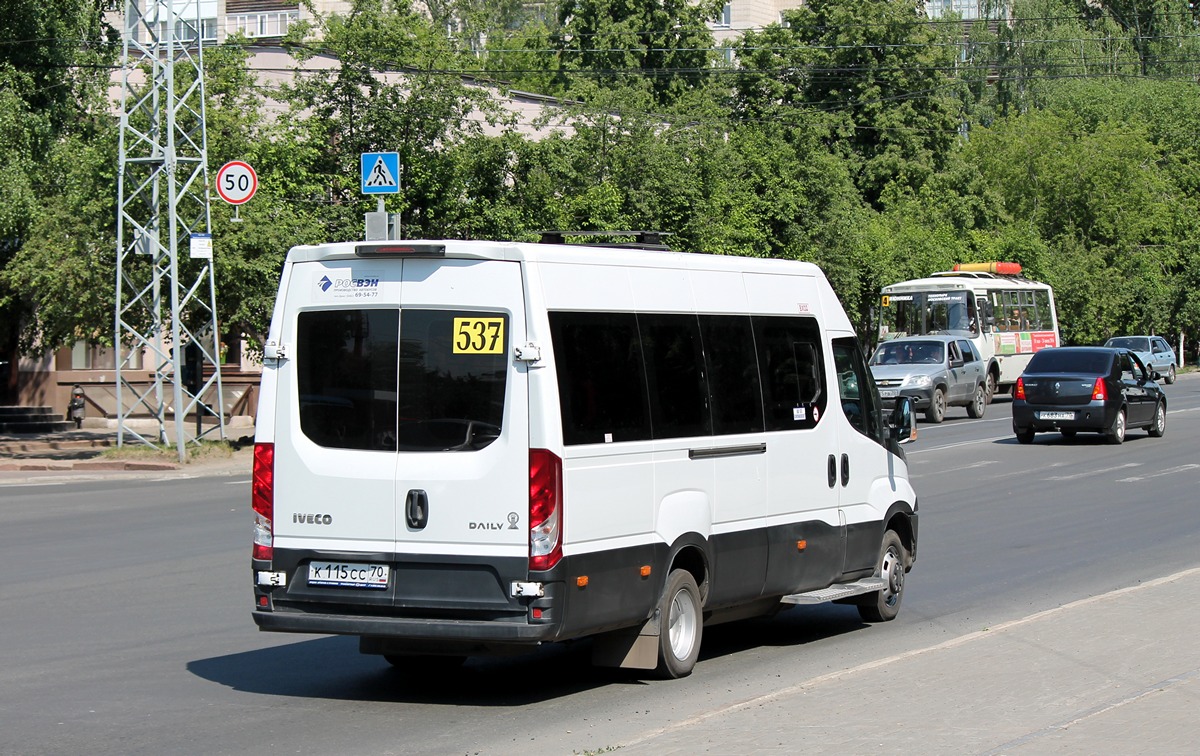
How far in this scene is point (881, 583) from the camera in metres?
10.9

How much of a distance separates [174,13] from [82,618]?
17.4 meters

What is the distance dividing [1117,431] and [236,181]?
1716cm

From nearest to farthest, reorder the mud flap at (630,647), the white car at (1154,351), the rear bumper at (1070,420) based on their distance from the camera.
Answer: the mud flap at (630,647), the rear bumper at (1070,420), the white car at (1154,351)

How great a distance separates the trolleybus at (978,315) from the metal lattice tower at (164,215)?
22142mm

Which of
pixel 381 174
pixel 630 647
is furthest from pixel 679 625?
pixel 381 174

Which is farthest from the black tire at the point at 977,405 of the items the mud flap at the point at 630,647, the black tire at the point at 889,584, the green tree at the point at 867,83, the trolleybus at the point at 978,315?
the green tree at the point at 867,83

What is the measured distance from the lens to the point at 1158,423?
98.3 ft

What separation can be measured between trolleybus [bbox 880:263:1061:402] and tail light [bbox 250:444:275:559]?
119ft

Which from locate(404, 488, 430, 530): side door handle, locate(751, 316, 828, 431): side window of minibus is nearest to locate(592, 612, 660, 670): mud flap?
locate(404, 488, 430, 530): side door handle

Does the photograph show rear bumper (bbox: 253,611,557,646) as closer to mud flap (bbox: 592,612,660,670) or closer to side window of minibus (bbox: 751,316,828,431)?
mud flap (bbox: 592,612,660,670)

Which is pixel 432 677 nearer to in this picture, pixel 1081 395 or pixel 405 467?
pixel 405 467

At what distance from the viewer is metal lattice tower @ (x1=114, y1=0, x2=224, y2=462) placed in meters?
26.4

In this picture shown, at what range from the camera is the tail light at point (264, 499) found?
851 cm

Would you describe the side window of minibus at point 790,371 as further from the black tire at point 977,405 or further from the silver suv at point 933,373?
the black tire at point 977,405
